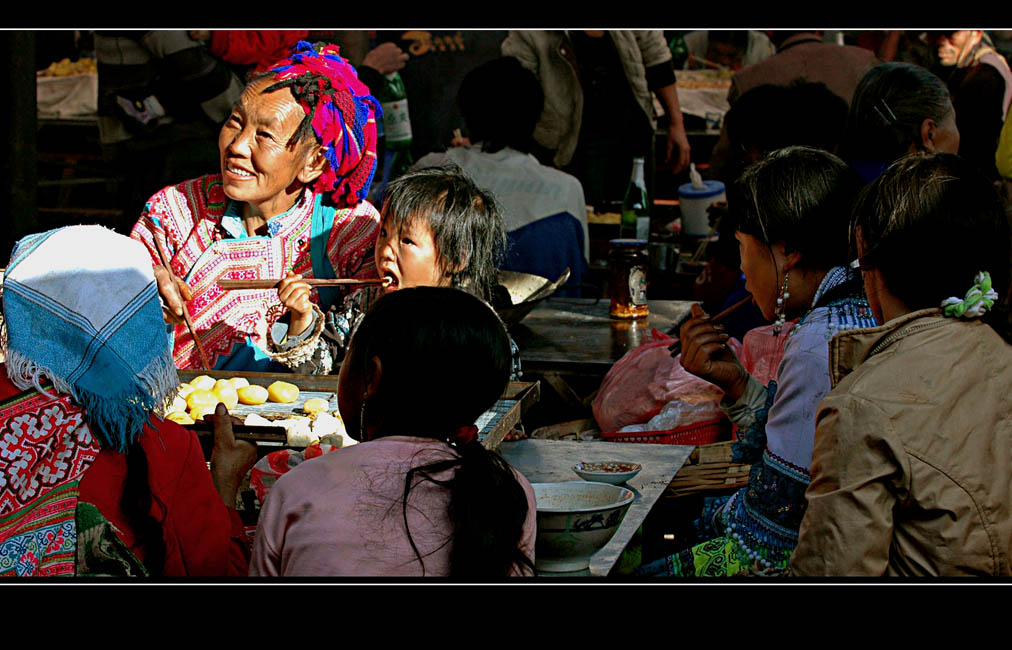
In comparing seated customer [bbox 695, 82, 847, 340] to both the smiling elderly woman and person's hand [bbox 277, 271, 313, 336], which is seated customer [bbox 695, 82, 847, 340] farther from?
person's hand [bbox 277, 271, 313, 336]

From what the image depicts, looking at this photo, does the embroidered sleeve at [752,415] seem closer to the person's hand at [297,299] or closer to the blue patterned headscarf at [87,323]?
the person's hand at [297,299]

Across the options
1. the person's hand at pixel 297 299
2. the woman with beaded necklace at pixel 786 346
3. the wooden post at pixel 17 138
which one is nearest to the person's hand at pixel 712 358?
the woman with beaded necklace at pixel 786 346

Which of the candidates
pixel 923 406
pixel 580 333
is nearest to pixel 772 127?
pixel 580 333

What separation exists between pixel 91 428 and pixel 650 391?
73.5 inches

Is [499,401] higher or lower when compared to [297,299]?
lower

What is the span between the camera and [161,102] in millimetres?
5109

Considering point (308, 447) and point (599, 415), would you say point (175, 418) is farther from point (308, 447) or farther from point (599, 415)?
point (599, 415)

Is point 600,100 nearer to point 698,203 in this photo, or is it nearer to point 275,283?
point 698,203

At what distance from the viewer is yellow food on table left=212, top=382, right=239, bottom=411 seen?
2463 millimetres

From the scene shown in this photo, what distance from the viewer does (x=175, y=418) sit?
7.39 ft

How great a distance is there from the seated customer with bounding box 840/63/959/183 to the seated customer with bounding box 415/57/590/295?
1.58 metres
